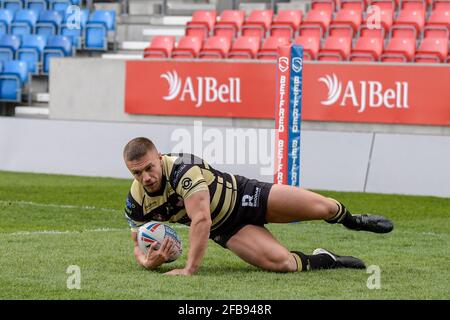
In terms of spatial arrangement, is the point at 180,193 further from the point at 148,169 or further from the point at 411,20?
the point at 411,20

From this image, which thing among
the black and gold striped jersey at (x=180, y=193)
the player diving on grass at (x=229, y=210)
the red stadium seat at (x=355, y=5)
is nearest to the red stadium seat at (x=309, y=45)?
the red stadium seat at (x=355, y=5)

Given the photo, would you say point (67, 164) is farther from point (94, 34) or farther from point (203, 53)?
point (94, 34)

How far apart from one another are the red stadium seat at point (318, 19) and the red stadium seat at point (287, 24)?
0.78ft

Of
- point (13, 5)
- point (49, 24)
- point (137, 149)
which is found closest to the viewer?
point (137, 149)

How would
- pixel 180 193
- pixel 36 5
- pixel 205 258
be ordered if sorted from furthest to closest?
pixel 36 5 → pixel 205 258 → pixel 180 193

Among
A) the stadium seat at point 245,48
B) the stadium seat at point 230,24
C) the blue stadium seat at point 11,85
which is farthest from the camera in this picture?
the blue stadium seat at point 11,85

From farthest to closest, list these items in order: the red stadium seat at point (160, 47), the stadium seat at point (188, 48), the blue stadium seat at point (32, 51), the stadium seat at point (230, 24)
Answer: the blue stadium seat at point (32, 51), the stadium seat at point (230, 24), the red stadium seat at point (160, 47), the stadium seat at point (188, 48)

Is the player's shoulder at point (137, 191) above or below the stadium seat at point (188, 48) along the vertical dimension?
below

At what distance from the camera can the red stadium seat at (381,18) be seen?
22438mm

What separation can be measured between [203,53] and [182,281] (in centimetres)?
1458

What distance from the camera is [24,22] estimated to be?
27.5 meters

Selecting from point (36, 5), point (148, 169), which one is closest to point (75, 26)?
point (36, 5)

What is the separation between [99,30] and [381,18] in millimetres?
6957

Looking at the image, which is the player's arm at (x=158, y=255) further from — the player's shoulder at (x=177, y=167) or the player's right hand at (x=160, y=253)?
the player's shoulder at (x=177, y=167)
